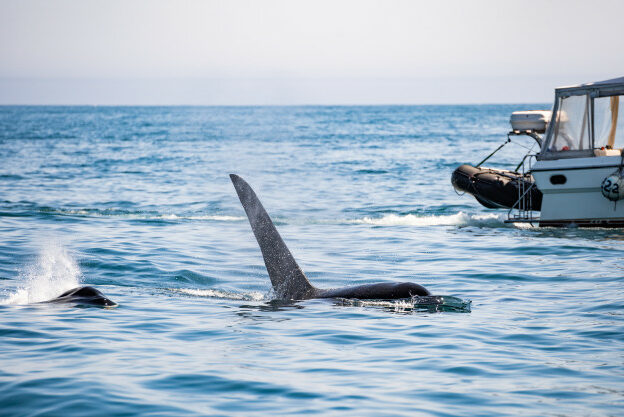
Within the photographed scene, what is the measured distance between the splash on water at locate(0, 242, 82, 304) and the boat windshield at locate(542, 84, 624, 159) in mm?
10895

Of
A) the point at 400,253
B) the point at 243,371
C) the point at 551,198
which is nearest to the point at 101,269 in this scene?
the point at 400,253

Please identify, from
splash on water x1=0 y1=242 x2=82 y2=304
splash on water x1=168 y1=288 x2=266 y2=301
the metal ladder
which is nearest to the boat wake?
the metal ladder

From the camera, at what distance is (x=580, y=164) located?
17.6 meters

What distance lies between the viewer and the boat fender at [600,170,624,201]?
1680 cm

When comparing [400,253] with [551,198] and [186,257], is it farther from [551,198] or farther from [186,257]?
[551,198]

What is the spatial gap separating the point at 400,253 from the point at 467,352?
7.22 metres

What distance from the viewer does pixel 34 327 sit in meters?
8.35

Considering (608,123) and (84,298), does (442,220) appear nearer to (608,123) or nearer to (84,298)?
(608,123)

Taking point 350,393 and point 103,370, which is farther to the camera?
point 103,370

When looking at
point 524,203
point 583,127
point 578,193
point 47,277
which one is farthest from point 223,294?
point 583,127

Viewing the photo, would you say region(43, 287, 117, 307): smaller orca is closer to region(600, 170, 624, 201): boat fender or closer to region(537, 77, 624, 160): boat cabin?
region(600, 170, 624, 201): boat fender

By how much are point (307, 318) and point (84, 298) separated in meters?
2.83

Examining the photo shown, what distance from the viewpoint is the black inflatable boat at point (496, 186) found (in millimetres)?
19203

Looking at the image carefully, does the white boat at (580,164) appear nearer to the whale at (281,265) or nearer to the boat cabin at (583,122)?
the boat cabin at (583,122)
